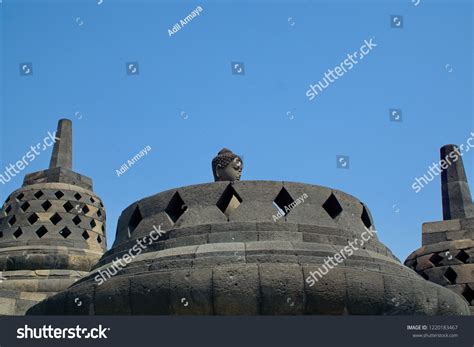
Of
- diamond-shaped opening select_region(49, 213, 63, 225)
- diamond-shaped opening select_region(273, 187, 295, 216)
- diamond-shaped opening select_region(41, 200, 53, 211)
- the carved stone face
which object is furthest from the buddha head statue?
diamond-shaped opening select_region(41, 200, 53, 211)

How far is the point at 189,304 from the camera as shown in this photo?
695cm

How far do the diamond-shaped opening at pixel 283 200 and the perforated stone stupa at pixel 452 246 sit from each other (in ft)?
20.8

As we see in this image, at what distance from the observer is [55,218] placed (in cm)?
1592

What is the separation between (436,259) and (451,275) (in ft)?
1.64

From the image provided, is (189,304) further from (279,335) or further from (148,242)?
(148,242)

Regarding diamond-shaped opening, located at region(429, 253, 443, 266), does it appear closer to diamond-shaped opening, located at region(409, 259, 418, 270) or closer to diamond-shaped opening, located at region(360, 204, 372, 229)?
diamond-shaped opening, located at region(409, 259, 418, 270)

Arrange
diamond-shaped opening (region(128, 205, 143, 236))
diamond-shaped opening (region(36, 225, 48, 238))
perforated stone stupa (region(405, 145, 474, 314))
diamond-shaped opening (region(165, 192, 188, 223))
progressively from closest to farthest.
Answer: diamond-shaped opening (region(165, 192, 188, 223)) → diamond-shaped opening (region(128, 205, 143, 236)) → perforated stone stupa (region(405, 145, 474, 314)) → diamond-shaped opening (region(36, 225, 48, 238))

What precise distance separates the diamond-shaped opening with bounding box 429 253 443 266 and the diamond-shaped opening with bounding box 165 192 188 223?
727cm

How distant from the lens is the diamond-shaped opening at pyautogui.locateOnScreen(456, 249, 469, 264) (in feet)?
43.8

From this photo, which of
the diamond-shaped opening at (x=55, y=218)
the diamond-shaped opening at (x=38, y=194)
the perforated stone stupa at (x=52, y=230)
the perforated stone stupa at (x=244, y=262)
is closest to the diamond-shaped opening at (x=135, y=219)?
the perforated stone stupa at (x=244, y=262)

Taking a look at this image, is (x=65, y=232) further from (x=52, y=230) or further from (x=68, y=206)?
(x=68, y=206)

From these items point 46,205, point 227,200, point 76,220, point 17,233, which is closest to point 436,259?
point 227,200

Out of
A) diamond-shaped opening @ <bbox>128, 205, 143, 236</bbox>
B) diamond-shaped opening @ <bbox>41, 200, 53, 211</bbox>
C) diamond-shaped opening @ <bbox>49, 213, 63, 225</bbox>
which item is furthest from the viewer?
diamond-shaped opening @ <bbox>41, 200, 53, 211</bbox>

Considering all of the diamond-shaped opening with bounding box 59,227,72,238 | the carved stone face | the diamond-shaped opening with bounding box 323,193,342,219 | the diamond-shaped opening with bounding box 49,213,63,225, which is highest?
the diamond-shaped opening with bounding box 49,213,63,225
